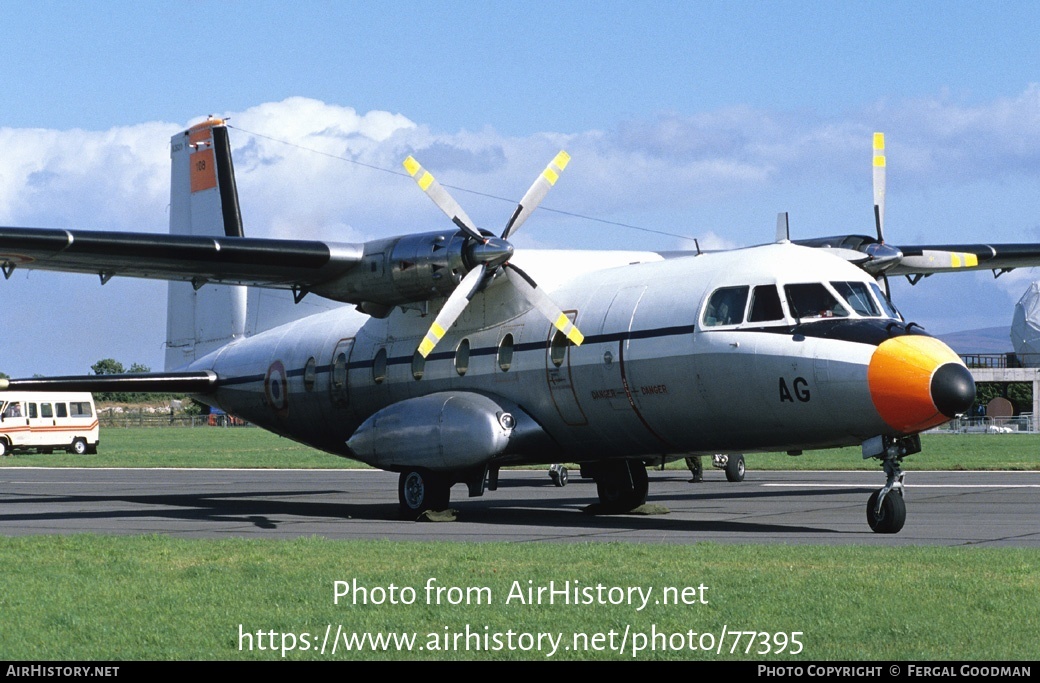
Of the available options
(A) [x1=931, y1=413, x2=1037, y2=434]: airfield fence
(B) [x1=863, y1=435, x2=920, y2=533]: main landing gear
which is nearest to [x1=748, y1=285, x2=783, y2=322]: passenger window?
(B) [x1=863, y1=435, x2=920, y2=533]: main landing gear

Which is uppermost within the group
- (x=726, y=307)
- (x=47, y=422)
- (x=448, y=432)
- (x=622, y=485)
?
(x=726, y=307)

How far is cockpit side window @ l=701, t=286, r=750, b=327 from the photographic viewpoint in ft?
50.2

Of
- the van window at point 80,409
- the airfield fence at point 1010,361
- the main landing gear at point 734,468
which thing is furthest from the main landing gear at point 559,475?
the airfield fence at point 1010,361

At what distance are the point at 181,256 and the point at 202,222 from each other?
8.22 meters

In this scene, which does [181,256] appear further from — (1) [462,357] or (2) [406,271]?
(1) [462,357]

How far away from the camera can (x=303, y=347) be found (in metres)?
22.1

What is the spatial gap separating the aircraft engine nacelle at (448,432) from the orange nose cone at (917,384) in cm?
550

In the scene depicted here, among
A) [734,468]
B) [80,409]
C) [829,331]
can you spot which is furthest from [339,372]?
[80,409]

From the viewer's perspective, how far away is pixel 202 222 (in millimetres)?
25938

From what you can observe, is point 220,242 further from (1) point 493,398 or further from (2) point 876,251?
(2) point 876,251

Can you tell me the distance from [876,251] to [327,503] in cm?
1086

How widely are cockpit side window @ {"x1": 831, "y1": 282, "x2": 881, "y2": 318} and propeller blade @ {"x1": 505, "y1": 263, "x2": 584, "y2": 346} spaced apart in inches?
147

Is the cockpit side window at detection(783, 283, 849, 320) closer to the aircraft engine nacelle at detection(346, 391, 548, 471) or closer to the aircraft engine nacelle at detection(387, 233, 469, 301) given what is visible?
the aircraft engine nacelle at detection(346, 391, 548, 471)

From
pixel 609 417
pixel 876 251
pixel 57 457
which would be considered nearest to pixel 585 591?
pixel 609 417
